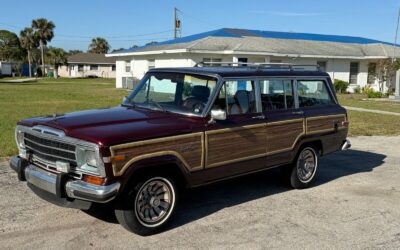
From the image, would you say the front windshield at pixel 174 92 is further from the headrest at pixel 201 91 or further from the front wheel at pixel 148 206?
the front wheel at pixel 148 206

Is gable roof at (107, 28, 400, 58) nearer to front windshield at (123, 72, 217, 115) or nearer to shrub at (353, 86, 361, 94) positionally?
shrub at (353, 86, 361, 94)

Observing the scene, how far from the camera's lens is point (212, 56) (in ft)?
89.7

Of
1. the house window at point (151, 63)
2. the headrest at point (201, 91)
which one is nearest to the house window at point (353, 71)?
the house window at point (151, 63)

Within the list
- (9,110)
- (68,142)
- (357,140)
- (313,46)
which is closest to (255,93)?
(68,142)

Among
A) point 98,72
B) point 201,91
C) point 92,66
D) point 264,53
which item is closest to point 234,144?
point 201,91

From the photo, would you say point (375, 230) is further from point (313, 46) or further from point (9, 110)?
point (313, 46)

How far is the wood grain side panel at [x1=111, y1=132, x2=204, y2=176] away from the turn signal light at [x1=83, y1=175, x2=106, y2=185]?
147 mm

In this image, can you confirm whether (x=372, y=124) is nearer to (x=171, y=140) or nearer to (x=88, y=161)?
(x=171, y=140)

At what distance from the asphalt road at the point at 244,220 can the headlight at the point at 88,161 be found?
2.59 feet

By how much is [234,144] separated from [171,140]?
107 cm

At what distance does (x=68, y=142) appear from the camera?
14.9ft

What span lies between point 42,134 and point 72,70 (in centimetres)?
7658

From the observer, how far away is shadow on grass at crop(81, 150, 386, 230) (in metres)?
5.62

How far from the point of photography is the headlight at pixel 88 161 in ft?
14.4
